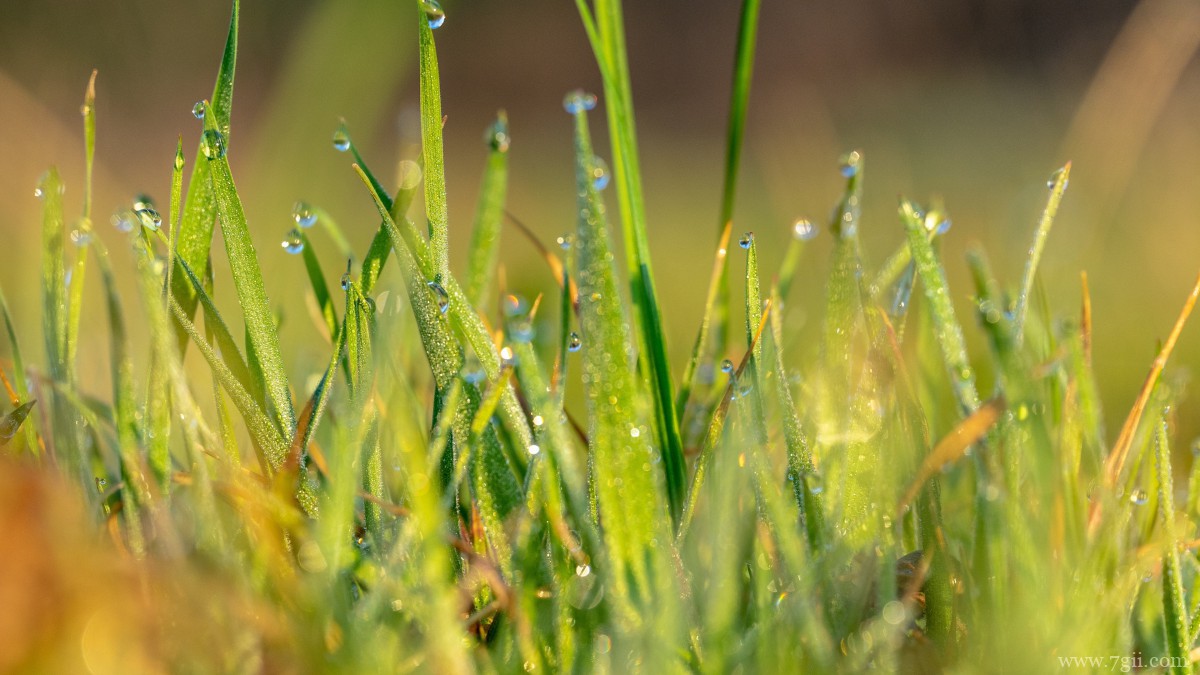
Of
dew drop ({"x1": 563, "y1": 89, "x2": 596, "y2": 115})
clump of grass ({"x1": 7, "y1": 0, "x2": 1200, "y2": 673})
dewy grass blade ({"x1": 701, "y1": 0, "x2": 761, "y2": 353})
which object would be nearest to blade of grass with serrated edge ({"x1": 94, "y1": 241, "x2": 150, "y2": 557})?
clump of grass ({"x1": 7, "y1": 0, "x2": 1200, "y2": 673})

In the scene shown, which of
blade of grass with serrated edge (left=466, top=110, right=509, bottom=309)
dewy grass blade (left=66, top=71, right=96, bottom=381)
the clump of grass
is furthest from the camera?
blade of grass with serrated edge (left=466, top=110, right=509, bottom=309)

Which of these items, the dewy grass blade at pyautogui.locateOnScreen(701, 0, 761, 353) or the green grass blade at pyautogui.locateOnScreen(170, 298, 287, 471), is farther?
the dewy grass blade at pyautogui.locateOnScreen(701, 0, 761, 353)

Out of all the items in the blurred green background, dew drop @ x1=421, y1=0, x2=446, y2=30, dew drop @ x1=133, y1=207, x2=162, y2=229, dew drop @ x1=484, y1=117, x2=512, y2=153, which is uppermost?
the blurred green background

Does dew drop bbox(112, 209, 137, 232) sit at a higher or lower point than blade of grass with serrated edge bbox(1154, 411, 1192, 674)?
higher

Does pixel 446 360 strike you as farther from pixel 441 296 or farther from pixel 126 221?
pixel 126 221

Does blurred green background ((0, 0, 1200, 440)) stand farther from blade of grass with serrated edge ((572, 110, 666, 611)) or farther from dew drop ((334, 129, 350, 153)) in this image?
blade of grass with serrated edge ((572, 110, 666, 611))

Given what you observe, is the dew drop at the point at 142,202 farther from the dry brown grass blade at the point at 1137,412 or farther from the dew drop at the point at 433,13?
the dry brown grass blade at the point at 1137,412

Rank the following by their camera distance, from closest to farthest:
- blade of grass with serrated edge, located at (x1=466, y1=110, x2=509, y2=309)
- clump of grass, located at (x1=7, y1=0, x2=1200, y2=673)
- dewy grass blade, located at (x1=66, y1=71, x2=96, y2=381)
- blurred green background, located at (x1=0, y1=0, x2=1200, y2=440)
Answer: clump of grass, located at (x1=7, y1=0, x2=1200, y2=673), dewy grass blade, located at (x1=66, y1=71, x2=96, y2=381), blade of grass with serrated edge, located at (x1=466, y1=110, x2=509, y2=309), blurred green background, located at (x1=0, y1=0, x2=1200, y2=440)

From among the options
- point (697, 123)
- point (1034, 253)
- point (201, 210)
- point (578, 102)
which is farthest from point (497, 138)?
point (697, 123)
